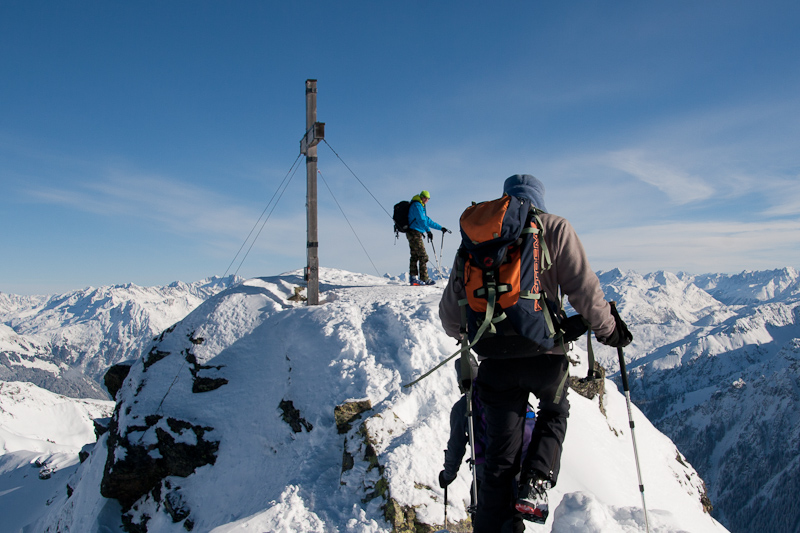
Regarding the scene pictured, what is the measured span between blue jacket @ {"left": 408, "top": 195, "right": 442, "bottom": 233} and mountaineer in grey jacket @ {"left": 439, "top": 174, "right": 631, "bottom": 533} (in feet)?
33.0

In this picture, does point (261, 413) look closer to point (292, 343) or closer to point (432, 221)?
point (292, 343)

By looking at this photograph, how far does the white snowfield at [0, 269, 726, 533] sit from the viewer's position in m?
6.53

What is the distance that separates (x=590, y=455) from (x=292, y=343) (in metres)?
7.16

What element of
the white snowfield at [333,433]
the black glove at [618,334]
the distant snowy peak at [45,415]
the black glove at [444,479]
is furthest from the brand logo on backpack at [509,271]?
the distant snowy peak at [45,415]

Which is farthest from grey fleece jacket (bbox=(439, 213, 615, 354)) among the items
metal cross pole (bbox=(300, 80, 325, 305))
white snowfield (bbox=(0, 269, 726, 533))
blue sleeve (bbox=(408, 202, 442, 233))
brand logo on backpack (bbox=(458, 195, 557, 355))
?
blue sleeve (bbox=(408, 202, 442, 233))

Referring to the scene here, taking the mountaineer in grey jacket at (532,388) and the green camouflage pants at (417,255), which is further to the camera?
the green camouflage pants at (417,255)

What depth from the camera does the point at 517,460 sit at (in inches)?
155

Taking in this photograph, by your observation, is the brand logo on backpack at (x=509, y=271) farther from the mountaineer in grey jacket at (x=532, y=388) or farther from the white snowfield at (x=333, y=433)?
the white snowfield at (x=333, y=433)

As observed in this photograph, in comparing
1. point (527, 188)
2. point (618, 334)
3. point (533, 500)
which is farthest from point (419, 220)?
point (533, 500)

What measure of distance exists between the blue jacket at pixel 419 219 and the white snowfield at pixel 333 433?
2088 millimetres

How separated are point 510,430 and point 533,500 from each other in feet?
1.96

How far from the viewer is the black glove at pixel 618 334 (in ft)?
12.5

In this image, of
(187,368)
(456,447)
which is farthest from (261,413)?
(456,447)

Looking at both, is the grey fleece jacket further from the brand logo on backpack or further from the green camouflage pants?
the green camouflage pants
